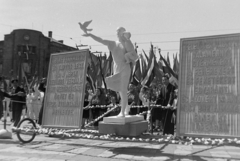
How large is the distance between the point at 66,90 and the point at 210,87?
13.4 ft

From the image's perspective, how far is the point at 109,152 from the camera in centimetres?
645

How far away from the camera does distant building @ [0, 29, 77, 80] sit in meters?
47.1

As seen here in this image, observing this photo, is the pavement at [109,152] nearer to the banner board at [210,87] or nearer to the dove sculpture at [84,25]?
the banner board at [210,87]

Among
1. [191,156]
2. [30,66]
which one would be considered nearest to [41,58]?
[30,66]

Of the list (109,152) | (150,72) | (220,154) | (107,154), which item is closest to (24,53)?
(150,72)

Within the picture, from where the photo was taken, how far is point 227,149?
6.96 m

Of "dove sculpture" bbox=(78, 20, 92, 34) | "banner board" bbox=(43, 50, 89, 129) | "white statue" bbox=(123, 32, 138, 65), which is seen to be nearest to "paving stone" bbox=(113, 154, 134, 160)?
"banner board" bbox=(43, 50, 89, 129)

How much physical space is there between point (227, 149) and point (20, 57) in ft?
150

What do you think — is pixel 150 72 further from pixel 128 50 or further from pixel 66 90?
pixel 128 50

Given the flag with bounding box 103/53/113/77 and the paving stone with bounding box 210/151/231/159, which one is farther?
the flag with bounding box 103/53/113/77

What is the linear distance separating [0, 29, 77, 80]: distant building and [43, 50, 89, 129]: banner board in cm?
4000

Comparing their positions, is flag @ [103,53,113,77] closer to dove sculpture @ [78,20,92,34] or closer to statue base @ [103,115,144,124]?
statue base @ [103,115,144,124]

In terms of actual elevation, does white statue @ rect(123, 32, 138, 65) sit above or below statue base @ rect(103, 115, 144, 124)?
above

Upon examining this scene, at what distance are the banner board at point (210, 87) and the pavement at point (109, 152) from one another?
1.97 ft
